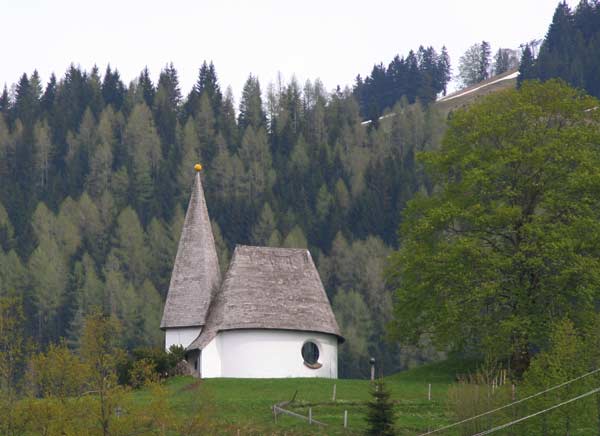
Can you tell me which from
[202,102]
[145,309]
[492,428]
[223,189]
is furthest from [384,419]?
[202,102]

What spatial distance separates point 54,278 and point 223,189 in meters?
33.4

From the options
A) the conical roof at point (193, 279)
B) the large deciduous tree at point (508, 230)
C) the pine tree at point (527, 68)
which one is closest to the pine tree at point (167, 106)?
the pine tree at point (527, 68)

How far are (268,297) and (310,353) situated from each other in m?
3.27

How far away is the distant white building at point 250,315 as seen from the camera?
54562mm

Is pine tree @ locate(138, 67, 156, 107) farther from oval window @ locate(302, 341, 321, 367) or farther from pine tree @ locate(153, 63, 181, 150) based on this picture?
oval window @ locate(302, 341, 321, 367)

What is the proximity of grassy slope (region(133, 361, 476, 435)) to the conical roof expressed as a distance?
4.84m

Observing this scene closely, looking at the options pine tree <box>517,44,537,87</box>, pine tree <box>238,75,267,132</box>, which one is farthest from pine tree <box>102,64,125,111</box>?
pine tree <box>517,44,537,87</box>

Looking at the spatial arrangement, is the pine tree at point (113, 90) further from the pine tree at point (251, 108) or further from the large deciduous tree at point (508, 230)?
the large deciduous tree at point (508, 230)

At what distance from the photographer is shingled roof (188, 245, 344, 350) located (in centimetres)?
5478

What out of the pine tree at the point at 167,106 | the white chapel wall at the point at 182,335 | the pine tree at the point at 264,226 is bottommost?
the white chapel wall at the point at 182,335

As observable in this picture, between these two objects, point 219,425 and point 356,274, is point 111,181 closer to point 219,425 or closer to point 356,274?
point 356,274

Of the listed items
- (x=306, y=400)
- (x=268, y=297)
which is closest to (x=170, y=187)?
(x=268, y=297)

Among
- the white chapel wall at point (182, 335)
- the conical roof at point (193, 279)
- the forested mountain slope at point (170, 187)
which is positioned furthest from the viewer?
the forested mountain slope at point (170, 187)

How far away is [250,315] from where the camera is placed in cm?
5475
